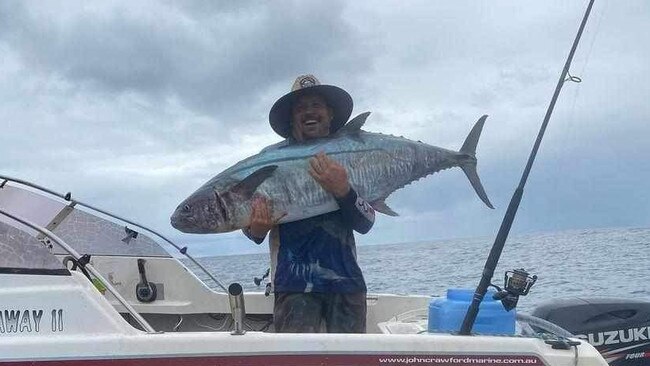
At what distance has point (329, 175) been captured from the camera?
10.6 ft

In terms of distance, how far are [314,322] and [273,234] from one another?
18.8 inches

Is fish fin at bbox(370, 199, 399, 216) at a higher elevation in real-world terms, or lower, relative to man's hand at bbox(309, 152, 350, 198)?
lower

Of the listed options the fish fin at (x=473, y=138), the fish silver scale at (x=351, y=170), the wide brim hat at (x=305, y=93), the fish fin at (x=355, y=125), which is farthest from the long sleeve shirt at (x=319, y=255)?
the fish fin at (x=473, y=138)

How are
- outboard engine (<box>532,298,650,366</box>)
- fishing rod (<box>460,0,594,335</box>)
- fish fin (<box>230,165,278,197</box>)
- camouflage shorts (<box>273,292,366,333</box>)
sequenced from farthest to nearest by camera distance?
outboard engine (<box>532,298,650,366</box>), camouflage shorts (<box>273,292,366,333</box>), fish fin (<box>230,165,278,197</box>), fishing rod (<box>460,0,594,335</box>)

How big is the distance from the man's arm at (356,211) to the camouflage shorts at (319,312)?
1.15ft

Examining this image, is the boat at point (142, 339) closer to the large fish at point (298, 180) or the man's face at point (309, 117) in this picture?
the large fish at point (298, 180)

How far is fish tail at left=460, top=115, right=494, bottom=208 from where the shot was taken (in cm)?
363

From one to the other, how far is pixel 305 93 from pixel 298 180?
536 mm

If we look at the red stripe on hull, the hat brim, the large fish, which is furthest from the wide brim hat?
the red stripe on hull

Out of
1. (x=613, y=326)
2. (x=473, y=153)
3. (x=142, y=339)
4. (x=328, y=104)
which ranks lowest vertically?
(x=613, y=326)

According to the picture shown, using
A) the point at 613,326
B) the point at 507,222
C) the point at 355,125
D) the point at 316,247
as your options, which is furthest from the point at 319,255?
the point at 613,326

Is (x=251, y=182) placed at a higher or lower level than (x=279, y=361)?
higher

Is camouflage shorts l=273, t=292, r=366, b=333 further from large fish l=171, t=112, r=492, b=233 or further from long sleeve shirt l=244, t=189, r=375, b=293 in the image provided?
large fish l=171, t=112, r=492, b=233

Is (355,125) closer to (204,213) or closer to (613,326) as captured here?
(204,213)
